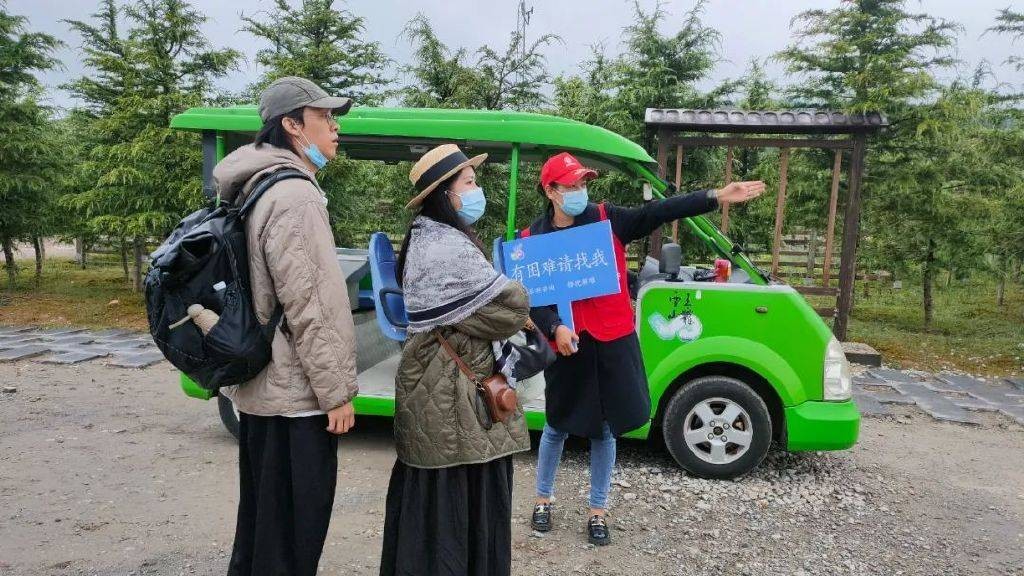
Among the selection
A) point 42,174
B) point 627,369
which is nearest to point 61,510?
point 627,369

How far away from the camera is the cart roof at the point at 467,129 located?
14.2ft

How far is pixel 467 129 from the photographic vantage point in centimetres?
441

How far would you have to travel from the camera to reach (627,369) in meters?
3.39

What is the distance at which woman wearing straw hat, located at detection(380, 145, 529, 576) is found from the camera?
7.95 feet

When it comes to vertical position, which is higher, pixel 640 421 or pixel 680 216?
pixel 680 216

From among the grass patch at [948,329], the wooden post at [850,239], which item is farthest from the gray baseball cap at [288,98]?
the grass patch at [948,329]

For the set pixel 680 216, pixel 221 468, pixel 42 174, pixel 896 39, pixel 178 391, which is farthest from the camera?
pixel 42 174

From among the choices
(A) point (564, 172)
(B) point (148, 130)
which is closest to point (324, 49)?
(B) point (148, 130)

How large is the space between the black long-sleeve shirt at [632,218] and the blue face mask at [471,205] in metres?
0.78

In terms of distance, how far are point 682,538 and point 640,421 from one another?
82 centimetres

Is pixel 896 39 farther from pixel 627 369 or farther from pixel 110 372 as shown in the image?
pixel 110 372

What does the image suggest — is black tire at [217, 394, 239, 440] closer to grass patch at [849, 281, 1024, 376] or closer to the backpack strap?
the backpack strap

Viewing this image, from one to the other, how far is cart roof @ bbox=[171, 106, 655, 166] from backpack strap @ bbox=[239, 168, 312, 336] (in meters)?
2.18

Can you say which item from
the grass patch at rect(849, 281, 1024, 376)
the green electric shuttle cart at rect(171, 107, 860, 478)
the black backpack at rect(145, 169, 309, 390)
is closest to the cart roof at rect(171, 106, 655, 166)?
the green electric shuttle cart at rect(171, 107, 860, 478)
